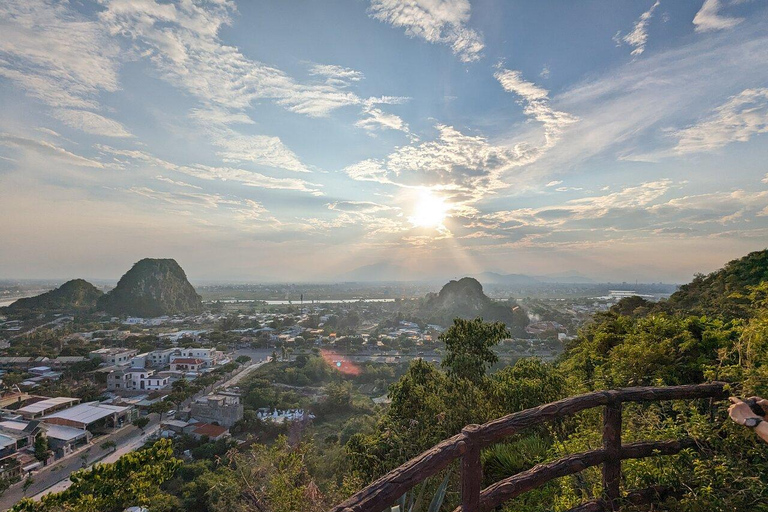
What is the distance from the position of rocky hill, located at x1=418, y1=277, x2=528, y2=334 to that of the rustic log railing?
4598cm

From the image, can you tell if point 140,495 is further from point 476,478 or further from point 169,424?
point 169,424

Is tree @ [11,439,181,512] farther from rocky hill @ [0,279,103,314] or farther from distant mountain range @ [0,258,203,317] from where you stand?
rocky hill @ [0,279,103,314]

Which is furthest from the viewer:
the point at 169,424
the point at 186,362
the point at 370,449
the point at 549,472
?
the point at 186,362

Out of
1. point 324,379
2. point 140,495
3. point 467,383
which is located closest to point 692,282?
point 467,383

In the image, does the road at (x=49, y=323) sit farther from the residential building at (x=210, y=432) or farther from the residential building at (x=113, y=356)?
the residential building at (x=210, y=432)

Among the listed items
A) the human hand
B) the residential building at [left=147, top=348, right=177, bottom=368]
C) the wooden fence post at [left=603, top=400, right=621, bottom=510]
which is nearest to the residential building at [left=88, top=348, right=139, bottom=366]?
the residential building at [left=147, top=348, right=177, bottom=368]

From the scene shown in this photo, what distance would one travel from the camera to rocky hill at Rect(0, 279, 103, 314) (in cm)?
5428

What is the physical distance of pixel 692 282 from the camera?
11102 mm

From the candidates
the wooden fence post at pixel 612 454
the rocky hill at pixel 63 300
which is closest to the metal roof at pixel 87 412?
the wooden fence post at pixel 612 454

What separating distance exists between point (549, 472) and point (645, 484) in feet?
2.53

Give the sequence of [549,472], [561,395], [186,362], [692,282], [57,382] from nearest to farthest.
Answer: [549,472] → [561,395] → [692,282] → [57,382] → [186,362]

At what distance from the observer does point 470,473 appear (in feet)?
5.08

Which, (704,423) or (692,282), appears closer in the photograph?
(704,423)

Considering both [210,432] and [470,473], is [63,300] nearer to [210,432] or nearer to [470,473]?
[210,432]
